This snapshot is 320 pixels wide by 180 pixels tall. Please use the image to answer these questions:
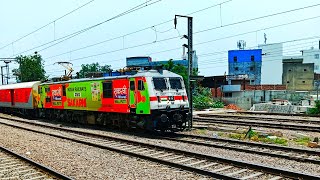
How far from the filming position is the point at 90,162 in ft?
33.9

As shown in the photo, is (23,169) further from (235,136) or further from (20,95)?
(20,95)

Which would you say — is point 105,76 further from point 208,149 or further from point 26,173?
point 26,173

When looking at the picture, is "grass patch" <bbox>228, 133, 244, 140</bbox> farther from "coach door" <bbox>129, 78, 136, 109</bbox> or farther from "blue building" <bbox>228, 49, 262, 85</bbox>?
"blue building" <bbox>228, 49, 262, 85</bbox>

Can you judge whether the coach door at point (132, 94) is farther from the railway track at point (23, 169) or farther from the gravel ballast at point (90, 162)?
the railway track at point (23, 169)

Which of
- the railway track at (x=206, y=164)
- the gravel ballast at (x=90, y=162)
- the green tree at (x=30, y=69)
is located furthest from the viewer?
the green tree at (x=30, y=69)

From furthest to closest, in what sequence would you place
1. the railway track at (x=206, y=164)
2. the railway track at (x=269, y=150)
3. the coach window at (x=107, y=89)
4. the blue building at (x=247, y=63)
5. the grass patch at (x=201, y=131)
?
the blue building at (x=247, y=63)
the coach window at (x=107, y=89)
the grass patch at (x=201, y=131)
the railway track at (x=269, y=150)
the railway track at (x=206, y=164)

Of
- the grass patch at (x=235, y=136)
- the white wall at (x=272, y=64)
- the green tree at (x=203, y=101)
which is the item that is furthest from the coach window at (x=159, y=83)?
the white wall at (x=272, y=64)

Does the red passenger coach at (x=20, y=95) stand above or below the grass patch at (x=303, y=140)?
above

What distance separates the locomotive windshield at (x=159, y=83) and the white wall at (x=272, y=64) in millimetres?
63790

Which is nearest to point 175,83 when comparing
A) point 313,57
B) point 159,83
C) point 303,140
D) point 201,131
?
point 159,83

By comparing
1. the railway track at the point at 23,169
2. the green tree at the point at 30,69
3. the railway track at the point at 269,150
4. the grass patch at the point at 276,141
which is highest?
the green tree at the point at 30,69

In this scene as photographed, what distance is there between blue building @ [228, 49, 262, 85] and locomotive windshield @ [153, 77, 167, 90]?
55.8m

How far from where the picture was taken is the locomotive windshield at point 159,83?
51.8 ft

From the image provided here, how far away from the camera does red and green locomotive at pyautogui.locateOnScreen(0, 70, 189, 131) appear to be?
51.1 feet
